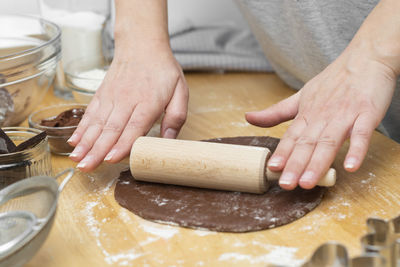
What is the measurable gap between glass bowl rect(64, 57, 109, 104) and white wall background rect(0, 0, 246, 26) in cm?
41

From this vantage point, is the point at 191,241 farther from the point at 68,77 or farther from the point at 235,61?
the point at 235,61

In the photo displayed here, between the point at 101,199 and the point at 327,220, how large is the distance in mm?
452

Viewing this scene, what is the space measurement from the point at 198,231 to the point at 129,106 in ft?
1.31

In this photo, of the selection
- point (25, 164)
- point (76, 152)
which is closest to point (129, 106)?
point (76, 152)

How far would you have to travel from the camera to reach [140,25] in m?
1.33

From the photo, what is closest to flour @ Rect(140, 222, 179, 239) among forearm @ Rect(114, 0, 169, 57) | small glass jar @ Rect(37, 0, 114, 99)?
forearm @ Rect(114, 0, 169, 57)

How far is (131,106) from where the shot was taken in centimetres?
120

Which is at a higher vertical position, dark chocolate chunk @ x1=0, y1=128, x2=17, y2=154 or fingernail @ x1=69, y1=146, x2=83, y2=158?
dark chocolate chunk @ x1=0, y1=128, x2=17, y2=154

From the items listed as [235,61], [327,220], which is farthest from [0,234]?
[235,61]

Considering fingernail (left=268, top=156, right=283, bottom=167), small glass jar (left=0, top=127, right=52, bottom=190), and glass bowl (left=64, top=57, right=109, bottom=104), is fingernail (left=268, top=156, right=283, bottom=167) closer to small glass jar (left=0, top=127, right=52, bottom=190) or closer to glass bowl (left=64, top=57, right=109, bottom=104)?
small glass jar (left=0, top=127, right=52, bottom=190)

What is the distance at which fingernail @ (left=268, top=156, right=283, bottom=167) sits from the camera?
0.97m

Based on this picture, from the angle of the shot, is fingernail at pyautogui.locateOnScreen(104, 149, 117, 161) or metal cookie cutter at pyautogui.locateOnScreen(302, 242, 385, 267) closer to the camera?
metal cookie cutter at pyautogui.locateOnScreen(302, 242, 385, 267)

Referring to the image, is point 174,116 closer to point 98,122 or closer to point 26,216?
point 98,122


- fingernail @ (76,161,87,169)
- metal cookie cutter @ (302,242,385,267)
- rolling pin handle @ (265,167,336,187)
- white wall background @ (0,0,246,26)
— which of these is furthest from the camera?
white wall background @ (0,0,246,26)
